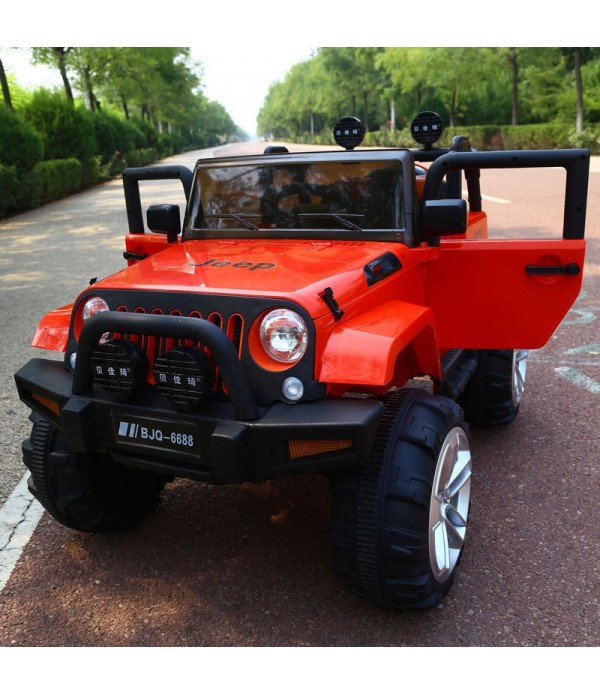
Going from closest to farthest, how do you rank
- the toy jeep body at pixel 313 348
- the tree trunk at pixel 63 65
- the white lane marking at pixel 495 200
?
the toy jeep body at pixel 313 348 < the white lane marking at pixel 495 200 < the tree trunk at pixel 63 65

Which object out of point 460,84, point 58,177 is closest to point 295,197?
point 58,177

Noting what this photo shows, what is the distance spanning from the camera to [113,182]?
28766mm

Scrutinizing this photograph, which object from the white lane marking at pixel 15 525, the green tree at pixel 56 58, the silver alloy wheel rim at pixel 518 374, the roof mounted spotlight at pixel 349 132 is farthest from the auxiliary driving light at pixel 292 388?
the green tree at pixel 56 58

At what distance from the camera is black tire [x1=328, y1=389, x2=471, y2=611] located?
101 inches

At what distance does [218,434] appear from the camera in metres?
2.46

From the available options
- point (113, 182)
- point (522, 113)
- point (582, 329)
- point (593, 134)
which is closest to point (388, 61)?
point (522, 113)

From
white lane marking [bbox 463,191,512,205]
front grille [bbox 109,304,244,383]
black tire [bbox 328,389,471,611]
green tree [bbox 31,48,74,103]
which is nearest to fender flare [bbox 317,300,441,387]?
black tire [bbox 328,389,471,611]

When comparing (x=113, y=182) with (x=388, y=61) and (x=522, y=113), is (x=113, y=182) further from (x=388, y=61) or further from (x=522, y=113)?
(x=522, y=113)

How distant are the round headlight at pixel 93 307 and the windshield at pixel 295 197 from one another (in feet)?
3.51

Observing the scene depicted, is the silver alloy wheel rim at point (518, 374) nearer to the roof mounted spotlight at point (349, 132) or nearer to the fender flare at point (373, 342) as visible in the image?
the fender flare at point (373, 342)

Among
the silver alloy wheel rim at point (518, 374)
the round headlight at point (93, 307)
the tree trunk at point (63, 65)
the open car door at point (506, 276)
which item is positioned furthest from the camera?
the tree trunk at point (63, 65)

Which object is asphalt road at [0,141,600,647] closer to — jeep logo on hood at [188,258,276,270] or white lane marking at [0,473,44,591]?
white lane marking at [0,473,44,591]

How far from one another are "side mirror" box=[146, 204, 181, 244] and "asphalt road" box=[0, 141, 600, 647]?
1.55 meters

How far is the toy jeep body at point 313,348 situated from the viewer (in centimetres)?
254
